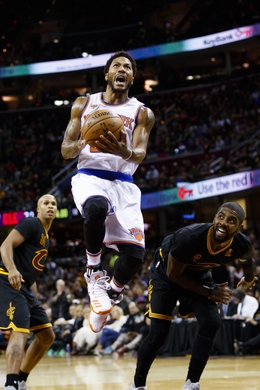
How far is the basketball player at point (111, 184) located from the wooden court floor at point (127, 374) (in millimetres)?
2413

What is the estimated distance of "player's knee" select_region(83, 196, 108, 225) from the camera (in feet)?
19.3

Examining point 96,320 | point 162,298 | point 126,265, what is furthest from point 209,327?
point 96,320

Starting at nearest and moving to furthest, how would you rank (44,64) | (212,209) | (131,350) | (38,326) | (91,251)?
(91,251) → (38,326) → (131,350) → (212,209) → (44,64)

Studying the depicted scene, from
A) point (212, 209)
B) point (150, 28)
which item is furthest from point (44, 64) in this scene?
point (212, 209)

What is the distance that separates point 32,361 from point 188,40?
25.9 metres

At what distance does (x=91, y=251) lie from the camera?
6184 mm

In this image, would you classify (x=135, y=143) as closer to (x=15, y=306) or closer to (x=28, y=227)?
(x=28, y=227)

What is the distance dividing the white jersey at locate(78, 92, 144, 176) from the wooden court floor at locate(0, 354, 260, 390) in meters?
3.18

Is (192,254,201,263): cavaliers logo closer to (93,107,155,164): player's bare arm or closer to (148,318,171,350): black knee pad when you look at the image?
(148,318,171,350): black knee pad

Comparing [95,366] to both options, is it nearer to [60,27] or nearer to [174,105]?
[174,105]

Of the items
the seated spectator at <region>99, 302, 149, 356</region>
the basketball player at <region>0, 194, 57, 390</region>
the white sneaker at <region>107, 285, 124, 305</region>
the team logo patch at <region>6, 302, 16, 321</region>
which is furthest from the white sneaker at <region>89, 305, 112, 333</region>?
the seated spectator at <region>99, 302, 149, 356</region>

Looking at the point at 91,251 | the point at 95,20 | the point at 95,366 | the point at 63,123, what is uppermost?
the point at 95,20

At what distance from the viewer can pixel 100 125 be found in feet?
18.3

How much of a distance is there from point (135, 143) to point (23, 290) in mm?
2269
